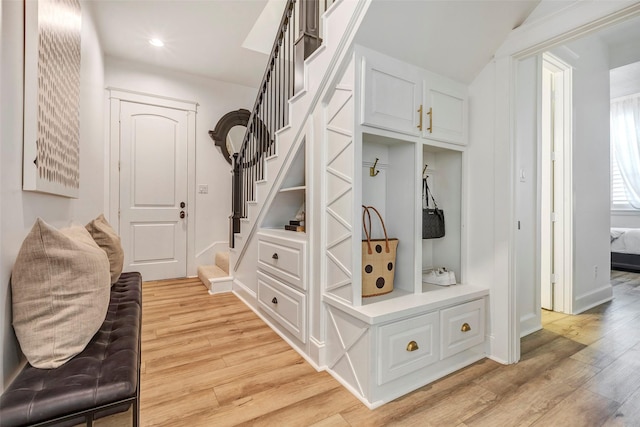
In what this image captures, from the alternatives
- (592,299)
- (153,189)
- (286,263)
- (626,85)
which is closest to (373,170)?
(286,263)

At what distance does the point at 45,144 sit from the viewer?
1.27m

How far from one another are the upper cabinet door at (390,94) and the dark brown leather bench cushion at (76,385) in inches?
59.0

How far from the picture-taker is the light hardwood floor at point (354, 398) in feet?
4.68

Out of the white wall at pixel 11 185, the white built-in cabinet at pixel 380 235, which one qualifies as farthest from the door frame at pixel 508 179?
the white wall at pixel 11 185

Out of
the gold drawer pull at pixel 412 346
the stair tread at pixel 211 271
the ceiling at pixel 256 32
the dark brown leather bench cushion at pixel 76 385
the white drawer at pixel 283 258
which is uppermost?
the ceiling at pixel 256 32

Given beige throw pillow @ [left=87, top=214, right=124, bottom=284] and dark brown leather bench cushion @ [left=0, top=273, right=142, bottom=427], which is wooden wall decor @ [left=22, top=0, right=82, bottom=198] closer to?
beige throw pillow @ [left=87, top=214, right=124, bottom=284]

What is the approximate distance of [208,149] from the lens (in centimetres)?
435

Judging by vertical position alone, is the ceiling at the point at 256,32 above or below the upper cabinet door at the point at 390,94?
above

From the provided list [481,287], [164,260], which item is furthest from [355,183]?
[164,260]

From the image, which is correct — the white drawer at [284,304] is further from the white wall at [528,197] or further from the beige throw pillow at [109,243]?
the white wall at [528,197]

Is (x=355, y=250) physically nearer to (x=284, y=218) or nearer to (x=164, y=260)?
(x=284, y=218)

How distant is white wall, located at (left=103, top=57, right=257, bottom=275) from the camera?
4.13 metres

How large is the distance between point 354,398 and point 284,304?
88 cm

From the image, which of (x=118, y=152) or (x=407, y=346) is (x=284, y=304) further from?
(x=118, y=152)
